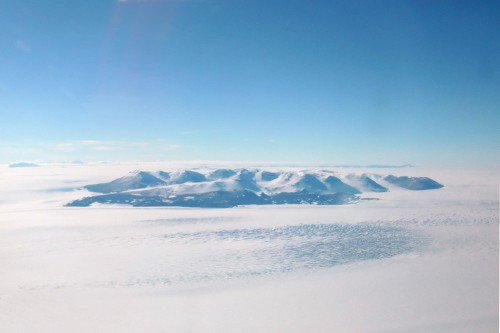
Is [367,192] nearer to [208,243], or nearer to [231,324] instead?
[208,243]

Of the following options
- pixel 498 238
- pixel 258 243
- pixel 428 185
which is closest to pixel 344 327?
pixel 258 243

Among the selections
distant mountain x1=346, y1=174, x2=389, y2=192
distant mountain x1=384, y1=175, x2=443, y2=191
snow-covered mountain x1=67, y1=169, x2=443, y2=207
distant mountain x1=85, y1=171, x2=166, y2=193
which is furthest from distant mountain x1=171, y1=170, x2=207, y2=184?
distant mountain x1=384, y1=175, x2=443, y2=191

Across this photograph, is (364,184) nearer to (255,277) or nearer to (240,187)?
(240,187)

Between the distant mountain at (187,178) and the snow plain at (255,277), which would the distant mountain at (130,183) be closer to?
the distant mountain at (187,178)

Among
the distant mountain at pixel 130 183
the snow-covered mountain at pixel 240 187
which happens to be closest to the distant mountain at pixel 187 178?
the snow-covered mountain at pixel 240 187

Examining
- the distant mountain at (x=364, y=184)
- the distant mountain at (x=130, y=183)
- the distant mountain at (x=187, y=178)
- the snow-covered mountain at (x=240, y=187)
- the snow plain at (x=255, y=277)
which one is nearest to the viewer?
the snow plain at (x=255, y=277)

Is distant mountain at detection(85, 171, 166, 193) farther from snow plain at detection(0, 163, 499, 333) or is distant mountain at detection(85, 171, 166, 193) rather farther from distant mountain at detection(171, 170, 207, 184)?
snow plain at detection(0, 163, 499, 333)

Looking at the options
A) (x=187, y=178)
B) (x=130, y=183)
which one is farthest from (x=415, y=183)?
(x=130, y=183)
